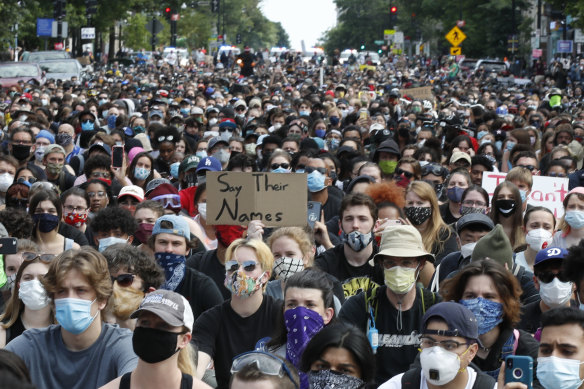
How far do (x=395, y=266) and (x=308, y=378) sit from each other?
65.9 inches

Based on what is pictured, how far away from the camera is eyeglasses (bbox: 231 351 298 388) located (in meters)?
4.73

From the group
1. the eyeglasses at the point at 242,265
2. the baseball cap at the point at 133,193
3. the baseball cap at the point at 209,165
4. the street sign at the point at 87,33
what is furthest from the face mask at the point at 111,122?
the street sign at the point at 87,33

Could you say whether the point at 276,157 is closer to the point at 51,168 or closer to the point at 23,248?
the point at 51,168

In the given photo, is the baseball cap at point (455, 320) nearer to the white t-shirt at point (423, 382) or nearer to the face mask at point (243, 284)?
the white t-shirt at point (423, 382)

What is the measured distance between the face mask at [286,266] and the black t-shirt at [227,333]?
0.77 metres

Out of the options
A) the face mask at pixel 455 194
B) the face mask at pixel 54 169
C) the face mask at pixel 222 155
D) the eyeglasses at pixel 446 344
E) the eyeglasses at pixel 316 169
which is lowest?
the eyeglasses at pixel 446 344

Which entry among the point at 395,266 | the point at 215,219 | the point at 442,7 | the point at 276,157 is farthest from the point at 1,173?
the point at 442,7

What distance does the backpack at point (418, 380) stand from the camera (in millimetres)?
5383

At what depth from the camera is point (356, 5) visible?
441 feet

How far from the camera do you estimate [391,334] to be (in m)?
6.70

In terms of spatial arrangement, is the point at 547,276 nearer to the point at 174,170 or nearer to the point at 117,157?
the point at 117,157

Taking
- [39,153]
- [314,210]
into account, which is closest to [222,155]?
[39,153]

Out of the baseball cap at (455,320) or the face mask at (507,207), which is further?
the face mask at (507,207)

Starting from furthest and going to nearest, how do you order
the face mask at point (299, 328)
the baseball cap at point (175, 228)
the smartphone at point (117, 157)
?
the smartphone at point (117, 157), the baseball cap at point (175, 228), the face mask at point (299, 328)
